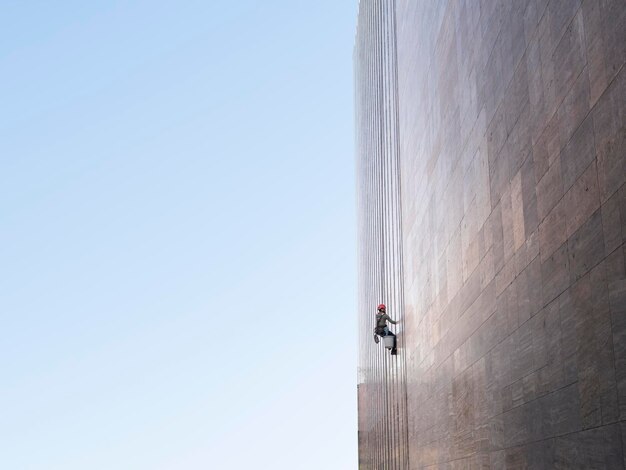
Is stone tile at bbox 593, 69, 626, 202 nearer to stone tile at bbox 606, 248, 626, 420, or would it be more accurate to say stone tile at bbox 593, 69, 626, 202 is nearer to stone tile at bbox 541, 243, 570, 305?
stone tile at bbox 606, 248, 626, 420

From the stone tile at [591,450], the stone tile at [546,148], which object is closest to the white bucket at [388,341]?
the stone tile at [546,148]

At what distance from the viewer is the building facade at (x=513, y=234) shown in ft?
37.4

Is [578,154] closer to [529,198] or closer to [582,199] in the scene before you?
[582,199]

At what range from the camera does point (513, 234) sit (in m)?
16.0

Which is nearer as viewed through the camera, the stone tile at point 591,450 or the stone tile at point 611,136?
the stone tile at point 611,136

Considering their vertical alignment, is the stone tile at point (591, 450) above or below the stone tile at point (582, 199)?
below

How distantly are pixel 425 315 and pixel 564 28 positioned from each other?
1564cm

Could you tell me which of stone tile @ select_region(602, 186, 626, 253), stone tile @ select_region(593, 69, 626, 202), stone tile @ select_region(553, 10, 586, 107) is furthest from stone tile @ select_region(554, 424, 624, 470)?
stone tile @ select_region(553, 10, 586, 107)

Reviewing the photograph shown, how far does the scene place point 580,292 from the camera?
12.3 m

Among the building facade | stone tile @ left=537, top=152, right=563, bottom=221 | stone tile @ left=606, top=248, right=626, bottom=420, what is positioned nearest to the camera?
stone tile @ left=606, top=248, right=626, bottom=420

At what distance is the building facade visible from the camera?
37.4 ft

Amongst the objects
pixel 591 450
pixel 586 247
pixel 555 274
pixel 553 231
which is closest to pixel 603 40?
pixel 586 247

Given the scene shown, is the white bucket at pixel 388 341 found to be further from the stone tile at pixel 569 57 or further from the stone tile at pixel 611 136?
the stone tile at pixel 611 136

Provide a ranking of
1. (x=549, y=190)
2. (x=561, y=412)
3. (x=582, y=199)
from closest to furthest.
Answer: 1. (x=582, y=199)
2. (x=561, y=412)
3. (x=549, y=190)
